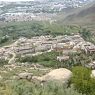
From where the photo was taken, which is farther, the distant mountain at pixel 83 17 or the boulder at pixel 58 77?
the distant mountain at pixel 83 17

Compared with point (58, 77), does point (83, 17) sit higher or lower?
lower

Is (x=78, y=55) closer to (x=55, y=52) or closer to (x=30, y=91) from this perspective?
(x=55, y=52)

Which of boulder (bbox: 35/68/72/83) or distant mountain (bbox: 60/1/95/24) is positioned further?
distant mountain (bbox: 60/1/95/24)

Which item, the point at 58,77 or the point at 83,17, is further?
the point at 83,17

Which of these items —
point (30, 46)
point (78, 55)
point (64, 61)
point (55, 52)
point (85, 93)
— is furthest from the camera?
point (30, 46)

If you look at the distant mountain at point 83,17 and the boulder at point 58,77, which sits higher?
the boulder at point 58,77

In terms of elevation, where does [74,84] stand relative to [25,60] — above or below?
above

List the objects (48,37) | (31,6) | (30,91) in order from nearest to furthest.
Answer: (30,91), (48,37), (31,6)

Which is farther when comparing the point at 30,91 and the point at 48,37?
the point at 48,37

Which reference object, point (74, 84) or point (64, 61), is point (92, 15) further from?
point (74, 84)

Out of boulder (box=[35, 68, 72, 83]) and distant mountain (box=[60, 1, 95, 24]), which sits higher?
boulder (box=[35, 68, 72, 83])

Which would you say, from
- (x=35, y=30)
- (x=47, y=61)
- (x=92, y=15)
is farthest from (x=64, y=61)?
(x=92, y=15)
